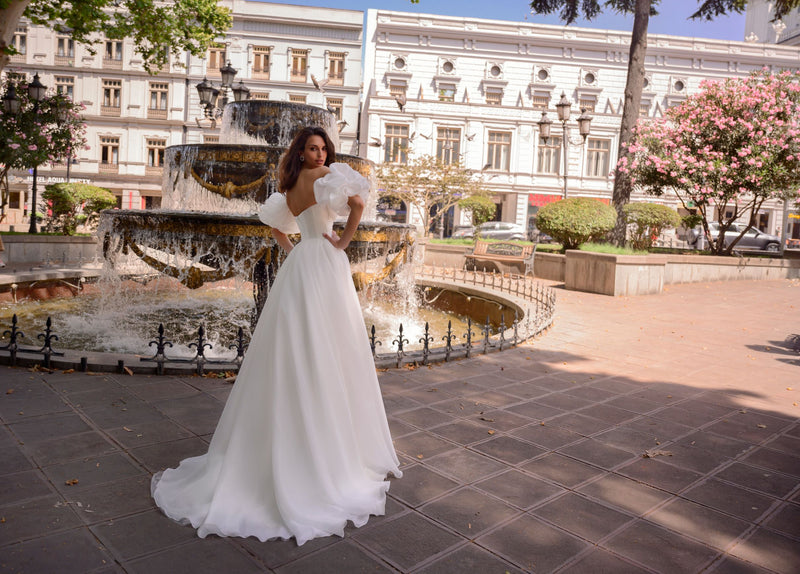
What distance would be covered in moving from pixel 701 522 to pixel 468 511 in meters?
1.23

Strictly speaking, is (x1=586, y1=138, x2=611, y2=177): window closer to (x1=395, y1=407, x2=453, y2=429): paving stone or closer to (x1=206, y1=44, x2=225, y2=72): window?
(x1=206, y1=44, x2=225, y2=72): window

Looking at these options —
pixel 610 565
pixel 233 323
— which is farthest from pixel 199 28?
pixel 610 565

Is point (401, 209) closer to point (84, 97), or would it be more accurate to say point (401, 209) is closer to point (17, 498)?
point (84, 97)

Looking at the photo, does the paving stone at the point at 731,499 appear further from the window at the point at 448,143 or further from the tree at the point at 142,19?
the window at the point at 448,143

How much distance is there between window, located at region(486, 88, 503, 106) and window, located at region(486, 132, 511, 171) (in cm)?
279

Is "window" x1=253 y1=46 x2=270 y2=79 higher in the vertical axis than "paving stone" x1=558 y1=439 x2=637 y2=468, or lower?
higher

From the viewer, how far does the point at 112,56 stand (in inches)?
1529

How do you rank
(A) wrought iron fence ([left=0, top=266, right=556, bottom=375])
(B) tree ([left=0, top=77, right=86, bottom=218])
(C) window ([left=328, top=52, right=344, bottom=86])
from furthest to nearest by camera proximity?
(C) window ([left=328, top=52, right=344, bottom=86])
(B) tree ([left=0, top=77, right=86, bottom=218])
(A) wrought iron fence ([left=0, top=266, right=556, bottom=375])

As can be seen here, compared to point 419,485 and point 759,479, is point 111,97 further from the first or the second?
point 759,479

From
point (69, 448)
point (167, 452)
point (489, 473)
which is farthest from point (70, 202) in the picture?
point (489, 473)

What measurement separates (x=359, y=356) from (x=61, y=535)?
1.64 metres

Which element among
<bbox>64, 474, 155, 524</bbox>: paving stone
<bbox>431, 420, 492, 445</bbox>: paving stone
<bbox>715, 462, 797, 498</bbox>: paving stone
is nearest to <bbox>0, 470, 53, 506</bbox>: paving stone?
<bbox>64, 474, 155, 524</bbox>: paving stone

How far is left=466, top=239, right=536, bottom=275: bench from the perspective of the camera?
52.0ft

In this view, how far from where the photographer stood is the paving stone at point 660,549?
2.61 m
